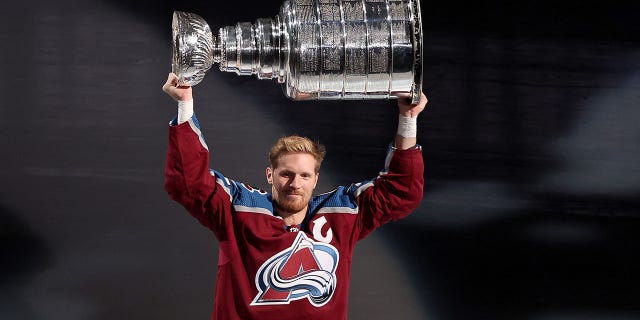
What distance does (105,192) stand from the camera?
2.82m

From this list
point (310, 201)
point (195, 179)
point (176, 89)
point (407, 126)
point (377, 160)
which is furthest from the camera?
point (377, 160)

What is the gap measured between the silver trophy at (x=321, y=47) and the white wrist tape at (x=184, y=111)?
0.35 feet

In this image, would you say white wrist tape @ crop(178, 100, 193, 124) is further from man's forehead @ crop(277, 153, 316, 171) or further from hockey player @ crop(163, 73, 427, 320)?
man's forehead @ crop(277, 153, 316, 171)

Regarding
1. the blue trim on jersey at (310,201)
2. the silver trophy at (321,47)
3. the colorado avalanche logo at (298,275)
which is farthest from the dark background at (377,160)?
the silver trophy at (321,47)

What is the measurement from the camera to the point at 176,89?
197cm

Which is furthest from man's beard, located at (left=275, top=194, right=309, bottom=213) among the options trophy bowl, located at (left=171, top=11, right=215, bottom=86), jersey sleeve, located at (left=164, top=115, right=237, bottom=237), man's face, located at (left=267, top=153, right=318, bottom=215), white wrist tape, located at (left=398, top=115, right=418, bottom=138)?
trophy bowl, located at (left=171, top=11, right=215, bottom=86)

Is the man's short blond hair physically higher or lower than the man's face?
higher

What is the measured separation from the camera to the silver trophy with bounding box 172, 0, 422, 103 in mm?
1863

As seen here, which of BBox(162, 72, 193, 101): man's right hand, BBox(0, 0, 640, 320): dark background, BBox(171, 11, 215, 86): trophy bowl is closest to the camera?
BBox(171, 11, 215, 86): trophy bowl

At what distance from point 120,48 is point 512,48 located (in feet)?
4.23

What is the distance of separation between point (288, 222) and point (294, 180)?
12 centimetres

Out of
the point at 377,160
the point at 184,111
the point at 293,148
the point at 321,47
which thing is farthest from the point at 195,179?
the point at 377,160

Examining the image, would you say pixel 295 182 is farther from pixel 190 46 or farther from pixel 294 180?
pixel 190 46

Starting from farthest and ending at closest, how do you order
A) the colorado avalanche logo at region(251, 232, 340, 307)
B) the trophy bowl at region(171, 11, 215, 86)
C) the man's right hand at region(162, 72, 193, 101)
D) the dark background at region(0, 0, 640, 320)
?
the dark background at region(0, 0, 640, 320)
the colorado avalanche logo at region(251, 232, 340, 307)
the man's right hand at region(162, 72, 193, 101)
the trophy bowl at region(171, 11, 215, 86)
